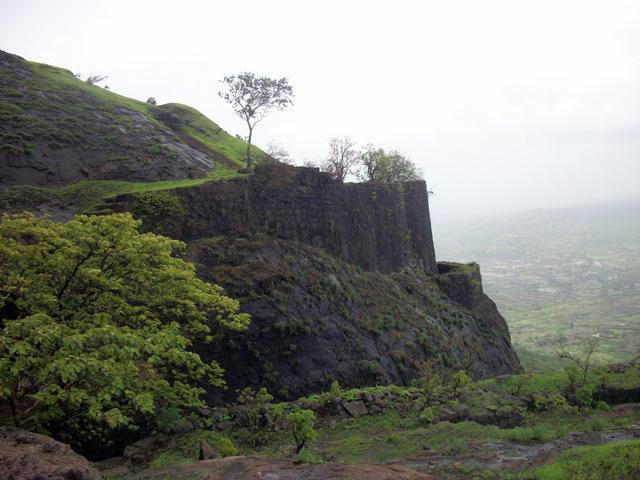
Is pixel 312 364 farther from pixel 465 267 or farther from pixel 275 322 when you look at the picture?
pixel 465 267

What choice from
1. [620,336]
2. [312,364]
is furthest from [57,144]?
[620,336]

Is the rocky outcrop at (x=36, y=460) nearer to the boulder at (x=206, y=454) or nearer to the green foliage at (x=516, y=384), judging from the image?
the boulder at (x=206, y=454)

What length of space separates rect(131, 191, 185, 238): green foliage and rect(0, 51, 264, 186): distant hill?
691cm

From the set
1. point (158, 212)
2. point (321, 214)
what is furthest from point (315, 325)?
point (158, 212)

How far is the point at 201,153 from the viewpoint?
37.3m

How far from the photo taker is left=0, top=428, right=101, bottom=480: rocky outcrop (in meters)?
8.79

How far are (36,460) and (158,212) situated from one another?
53.6 feet

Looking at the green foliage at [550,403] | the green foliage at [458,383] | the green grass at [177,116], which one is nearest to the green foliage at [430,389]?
the green foliage at [458,383]

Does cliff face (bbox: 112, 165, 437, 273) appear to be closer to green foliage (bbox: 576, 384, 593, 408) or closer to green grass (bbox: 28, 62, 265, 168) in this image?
green grass (bbox: 28, 62, 265, 168)

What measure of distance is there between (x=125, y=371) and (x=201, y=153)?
2912cm

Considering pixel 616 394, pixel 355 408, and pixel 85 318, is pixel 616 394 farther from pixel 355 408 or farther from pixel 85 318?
pixel 85 318

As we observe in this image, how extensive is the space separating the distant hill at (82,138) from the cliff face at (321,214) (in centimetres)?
635

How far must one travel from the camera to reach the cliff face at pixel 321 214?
2691cm

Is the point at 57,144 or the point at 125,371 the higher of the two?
the point at 57,144
